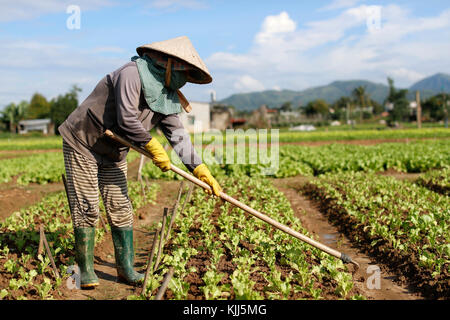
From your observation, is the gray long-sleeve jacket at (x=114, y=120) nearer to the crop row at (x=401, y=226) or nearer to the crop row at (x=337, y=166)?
the crop row at (x=401, y=226)

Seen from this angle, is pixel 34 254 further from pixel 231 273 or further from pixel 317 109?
pixel 317 109

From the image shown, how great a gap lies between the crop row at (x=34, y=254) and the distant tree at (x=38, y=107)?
76.5 m

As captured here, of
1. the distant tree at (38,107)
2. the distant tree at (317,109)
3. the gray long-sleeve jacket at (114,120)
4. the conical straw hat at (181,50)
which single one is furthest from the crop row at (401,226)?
the distant tree at (317,109)

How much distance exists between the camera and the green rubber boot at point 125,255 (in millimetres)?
3750

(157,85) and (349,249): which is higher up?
(157,85)

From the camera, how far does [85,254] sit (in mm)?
3570

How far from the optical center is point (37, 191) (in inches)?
411

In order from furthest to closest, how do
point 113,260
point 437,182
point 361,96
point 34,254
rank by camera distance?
1. point 361,96
2. point 437,182
3. point 113,260
4. point 34,254

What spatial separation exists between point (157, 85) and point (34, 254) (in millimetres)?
2409

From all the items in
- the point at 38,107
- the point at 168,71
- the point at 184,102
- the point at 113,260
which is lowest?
the point at 113,260

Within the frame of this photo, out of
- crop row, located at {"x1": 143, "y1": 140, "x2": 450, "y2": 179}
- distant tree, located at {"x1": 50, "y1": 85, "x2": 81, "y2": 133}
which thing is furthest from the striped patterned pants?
distant tree, located at {"x1": 50, "y1": 85, "x2": 81, "y2": 133}

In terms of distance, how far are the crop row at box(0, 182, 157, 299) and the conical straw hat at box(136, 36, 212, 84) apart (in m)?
2.14

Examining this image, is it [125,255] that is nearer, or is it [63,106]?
[125,255]

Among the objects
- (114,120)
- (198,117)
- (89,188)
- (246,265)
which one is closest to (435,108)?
(198,117)
